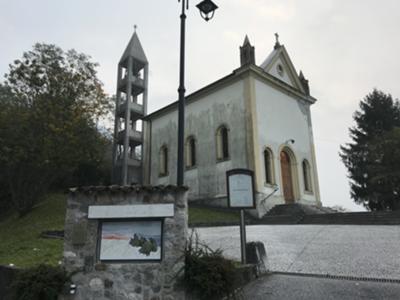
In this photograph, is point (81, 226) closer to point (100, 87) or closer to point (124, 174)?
point (100, 87)

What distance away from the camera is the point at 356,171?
3053 cm

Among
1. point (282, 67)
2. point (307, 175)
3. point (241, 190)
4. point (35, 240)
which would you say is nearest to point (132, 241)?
point (241, 190)

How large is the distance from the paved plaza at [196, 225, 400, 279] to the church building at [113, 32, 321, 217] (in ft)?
23.6

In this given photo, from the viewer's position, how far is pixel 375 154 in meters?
26.1

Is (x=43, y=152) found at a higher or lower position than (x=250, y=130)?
lower

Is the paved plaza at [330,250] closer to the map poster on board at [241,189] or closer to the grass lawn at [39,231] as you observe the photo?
the map poster on board at [241,189]

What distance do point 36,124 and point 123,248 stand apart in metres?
14.1

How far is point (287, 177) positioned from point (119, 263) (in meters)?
16.8

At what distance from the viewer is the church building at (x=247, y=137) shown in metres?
18.8

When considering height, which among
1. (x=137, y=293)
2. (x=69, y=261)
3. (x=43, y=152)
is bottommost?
(x=137, y=293)

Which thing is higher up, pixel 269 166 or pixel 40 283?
pixel 269 166

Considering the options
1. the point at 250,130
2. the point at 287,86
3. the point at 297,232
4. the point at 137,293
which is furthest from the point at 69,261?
the point at 287,86

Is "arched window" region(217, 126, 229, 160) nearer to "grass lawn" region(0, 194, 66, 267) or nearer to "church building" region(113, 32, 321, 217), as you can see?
"church building" region(113, 32, 321, 217)

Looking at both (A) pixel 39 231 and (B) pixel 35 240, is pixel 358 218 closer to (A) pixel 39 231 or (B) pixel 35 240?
(B) pixel 35 240
